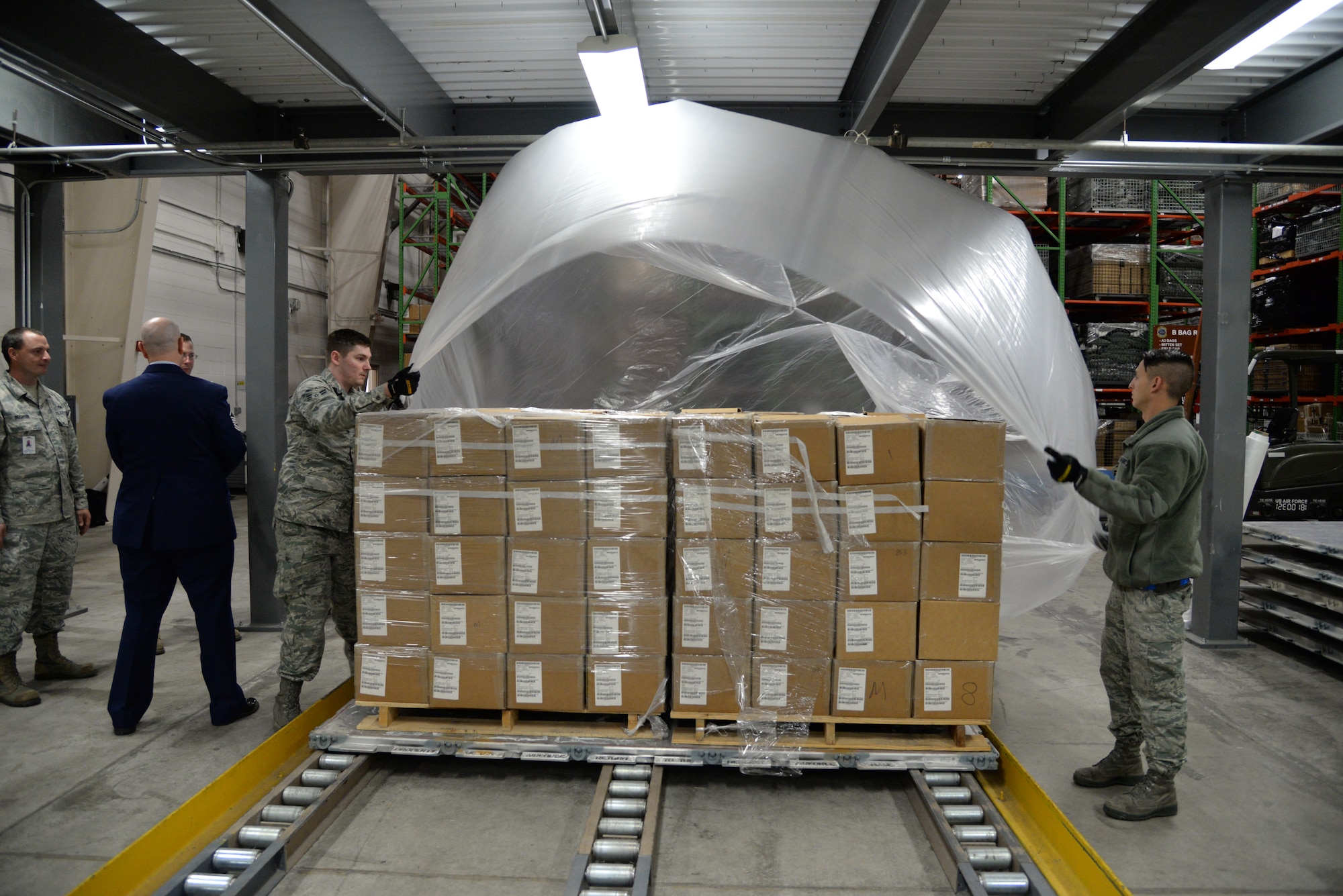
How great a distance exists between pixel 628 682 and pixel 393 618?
1.00m

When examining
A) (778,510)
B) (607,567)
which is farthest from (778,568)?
(607,567)

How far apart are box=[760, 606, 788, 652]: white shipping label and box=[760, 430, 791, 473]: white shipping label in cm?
54

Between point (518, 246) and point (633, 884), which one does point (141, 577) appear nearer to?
point (518, 246)

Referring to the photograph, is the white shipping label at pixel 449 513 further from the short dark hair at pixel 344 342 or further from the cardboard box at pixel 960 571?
the cardboard box at pixel 960 571

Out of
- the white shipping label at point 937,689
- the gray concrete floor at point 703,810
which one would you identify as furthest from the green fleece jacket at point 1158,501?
the gray concrete floor at point 703,810

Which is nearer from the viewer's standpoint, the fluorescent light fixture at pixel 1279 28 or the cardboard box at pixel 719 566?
the fluorescent light fixture at pixel 1279 28

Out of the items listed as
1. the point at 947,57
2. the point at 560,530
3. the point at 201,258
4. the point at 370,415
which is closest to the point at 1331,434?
the point at 947,57

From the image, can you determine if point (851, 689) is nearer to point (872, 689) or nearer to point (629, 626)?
point (872, 689)

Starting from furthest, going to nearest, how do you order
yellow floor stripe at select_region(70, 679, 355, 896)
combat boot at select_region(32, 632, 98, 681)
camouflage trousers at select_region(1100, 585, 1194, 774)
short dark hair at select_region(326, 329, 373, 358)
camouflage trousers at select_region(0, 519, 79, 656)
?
1. combat boot at select_region(32, 632, 98, 681)
2. camouflage trousers at select_region(0, 519, 79, 656)
3. short dark hair at select_region(326, 329, 373, 358)
4. camouflage trousers at select_region(1100, 585, 1194, 774)
5. yellow floor stripe at select_region(70, 679, 355, 896)

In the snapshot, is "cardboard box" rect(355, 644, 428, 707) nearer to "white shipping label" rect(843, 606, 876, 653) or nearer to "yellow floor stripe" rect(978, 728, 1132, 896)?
"white shipping label" rect(843, 606, 876, 653)

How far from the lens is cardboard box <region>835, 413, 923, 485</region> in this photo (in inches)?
117

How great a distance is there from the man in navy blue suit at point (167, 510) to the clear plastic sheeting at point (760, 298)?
979 mm

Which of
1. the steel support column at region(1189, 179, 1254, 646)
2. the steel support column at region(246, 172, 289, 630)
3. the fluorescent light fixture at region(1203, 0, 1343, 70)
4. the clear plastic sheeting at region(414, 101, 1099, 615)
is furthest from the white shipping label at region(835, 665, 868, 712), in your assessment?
the steel support column at region(246, 172, 289, 630)

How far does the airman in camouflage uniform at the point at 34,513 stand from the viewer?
12.8 ft
